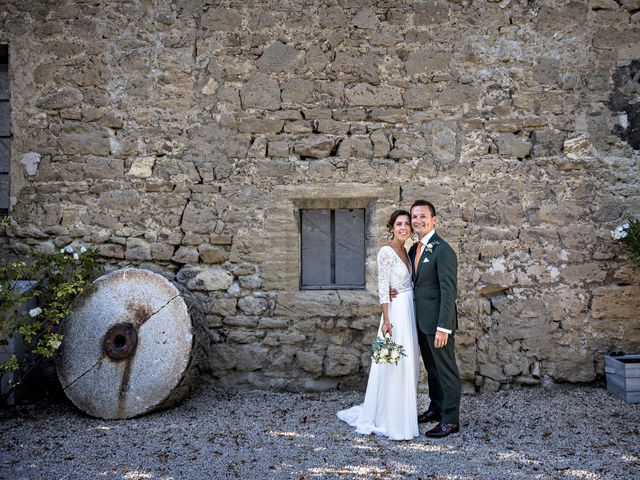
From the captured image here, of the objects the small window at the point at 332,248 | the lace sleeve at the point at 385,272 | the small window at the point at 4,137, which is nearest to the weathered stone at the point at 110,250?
the small window at the point at 4,137

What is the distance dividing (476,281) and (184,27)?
3071mm

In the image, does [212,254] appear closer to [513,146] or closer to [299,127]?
[299,127]

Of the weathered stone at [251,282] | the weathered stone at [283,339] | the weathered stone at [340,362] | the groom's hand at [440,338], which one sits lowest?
the weathered stone at [340,362]

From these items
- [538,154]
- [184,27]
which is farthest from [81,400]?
[538,154]

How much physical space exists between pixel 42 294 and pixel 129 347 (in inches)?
40.5

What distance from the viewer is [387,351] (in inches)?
138

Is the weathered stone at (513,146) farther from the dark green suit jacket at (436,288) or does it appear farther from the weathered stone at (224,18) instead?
the weathered stone at (224,18)

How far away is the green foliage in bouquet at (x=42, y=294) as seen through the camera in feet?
12.6

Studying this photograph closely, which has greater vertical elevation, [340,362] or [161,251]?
[161,251]

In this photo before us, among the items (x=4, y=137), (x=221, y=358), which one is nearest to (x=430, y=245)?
(x=221, y=358)

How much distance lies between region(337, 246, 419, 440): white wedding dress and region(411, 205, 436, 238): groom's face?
229 millimetres

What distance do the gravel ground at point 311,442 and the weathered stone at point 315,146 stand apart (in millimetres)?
1924

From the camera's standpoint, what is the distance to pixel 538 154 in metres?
4.40

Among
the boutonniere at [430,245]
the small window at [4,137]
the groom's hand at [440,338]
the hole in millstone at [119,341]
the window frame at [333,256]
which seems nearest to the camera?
the groom's hand at [440,338]
